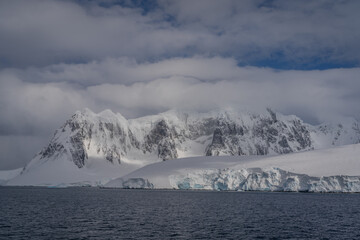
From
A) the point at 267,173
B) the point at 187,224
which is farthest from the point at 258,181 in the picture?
the point at 187,224

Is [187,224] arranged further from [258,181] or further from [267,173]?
[258,181]

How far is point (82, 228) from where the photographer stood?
51.3 metres

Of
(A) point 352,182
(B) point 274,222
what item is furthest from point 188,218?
(A) point 352,182

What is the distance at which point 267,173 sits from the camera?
128 meters

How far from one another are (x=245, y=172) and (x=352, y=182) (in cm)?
3415

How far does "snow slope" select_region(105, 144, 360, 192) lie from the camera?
380 feet

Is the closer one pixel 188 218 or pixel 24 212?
pixel 188 218

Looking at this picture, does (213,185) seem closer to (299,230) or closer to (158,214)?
(158,214)

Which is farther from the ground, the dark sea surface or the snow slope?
the snow slope

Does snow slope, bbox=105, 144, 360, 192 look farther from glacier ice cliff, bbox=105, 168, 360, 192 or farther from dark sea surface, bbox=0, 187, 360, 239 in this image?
dark sea surface, bbox=0, 187, 360, 239

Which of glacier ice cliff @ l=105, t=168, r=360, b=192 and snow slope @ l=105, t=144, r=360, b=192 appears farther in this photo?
glacier ice cliff @ l=105, t=168, r=360, b=192

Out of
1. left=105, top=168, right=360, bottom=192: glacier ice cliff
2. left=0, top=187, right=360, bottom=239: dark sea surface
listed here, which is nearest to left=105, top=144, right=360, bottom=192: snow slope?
left=105, top=168, right=360, bottom=192: glacier ice cliff

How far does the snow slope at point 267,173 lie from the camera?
115812 millimetres

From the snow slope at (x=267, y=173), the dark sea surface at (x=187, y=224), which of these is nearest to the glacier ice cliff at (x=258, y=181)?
the snow slope at (x=267, y=173)
